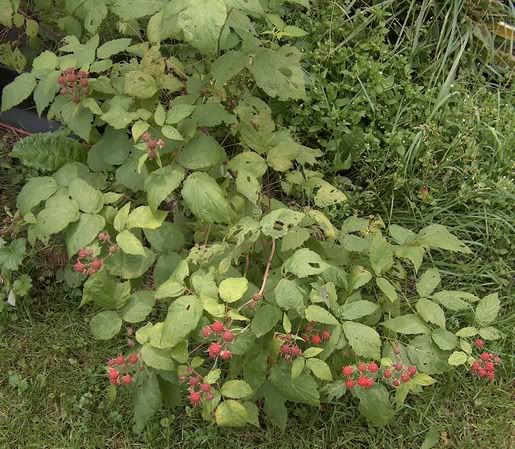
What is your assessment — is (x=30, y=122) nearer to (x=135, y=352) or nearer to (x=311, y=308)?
(x=135, y=352)

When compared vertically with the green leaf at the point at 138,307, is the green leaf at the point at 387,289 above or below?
above

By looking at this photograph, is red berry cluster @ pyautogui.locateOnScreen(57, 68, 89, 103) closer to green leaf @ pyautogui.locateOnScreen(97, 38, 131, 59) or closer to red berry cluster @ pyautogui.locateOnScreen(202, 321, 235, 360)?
green leaf @ pyautogui.locateOnScreen(97, 38, 131, 59)

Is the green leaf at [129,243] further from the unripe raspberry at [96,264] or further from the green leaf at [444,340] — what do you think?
the green leaf at [444,340]

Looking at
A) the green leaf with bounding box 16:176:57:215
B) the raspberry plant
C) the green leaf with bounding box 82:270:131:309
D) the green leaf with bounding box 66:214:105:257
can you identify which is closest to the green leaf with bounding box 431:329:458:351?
the raspberry plant

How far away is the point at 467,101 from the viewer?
2738mm

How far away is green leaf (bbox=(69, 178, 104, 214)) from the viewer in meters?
1.94

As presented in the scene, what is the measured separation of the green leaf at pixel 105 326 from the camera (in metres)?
1.90

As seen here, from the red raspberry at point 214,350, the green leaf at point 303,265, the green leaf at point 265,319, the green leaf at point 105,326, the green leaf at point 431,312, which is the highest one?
the green leaf at point 303,265

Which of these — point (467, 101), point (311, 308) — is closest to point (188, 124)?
point (311, 308)

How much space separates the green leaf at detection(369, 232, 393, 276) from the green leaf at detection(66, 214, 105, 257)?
84cm

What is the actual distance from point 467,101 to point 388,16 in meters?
0.56

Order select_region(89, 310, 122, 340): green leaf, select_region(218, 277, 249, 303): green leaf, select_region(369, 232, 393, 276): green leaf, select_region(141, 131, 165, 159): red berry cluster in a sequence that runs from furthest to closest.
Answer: select_region(369, 232, 393, 276): green leaf
select_region(89, 310, 122, 340): green leaf
select_region(141, 131, 165, 159): red berry cluster
select_region(218, 277, 249, 303): green leaf

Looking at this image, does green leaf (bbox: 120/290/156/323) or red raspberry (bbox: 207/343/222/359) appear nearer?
red raspberry (bbox: 207/343/222/359)

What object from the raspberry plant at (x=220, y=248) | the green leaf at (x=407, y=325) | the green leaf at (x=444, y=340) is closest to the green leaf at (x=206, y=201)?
the raspberry plant at (x=220, y=248)
